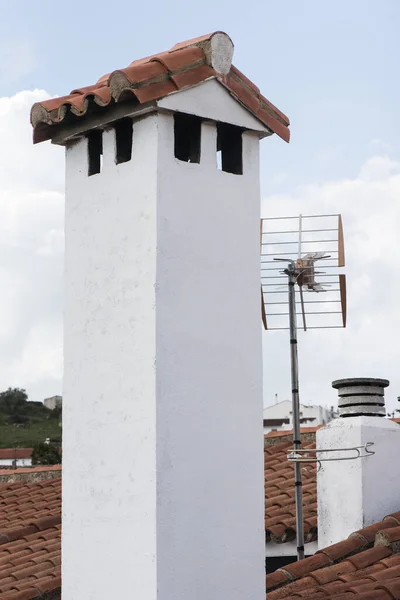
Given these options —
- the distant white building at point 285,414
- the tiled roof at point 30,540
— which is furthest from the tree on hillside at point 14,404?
the tiled roof at point 30,540

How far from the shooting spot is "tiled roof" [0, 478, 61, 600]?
8539 millimetres

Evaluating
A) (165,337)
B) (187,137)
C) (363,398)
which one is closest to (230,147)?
(187,137)

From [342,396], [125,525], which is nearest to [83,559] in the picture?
[125,525]

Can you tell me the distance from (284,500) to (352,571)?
8.13 feet

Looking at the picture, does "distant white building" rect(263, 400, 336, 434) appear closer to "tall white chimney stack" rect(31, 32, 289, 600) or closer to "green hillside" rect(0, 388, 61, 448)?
"green hillside" rect(0, 388, 61, 448)

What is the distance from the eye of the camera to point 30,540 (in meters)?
10.8

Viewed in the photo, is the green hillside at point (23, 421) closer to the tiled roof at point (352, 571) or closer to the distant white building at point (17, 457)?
the distant white building at point (17, 457)

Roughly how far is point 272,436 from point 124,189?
853 cm

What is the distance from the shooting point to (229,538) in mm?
5758

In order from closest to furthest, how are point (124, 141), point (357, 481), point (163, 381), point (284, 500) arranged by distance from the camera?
point (163, 381) → point (124, 141) → point (357, 481) → point (284, 500)

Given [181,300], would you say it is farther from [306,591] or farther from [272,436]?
[272,436]

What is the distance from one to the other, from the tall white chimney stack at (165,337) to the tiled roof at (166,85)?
1cm

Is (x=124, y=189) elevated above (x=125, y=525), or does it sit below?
above

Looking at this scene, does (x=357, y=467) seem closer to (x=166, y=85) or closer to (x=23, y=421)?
(x=166, y=85)
